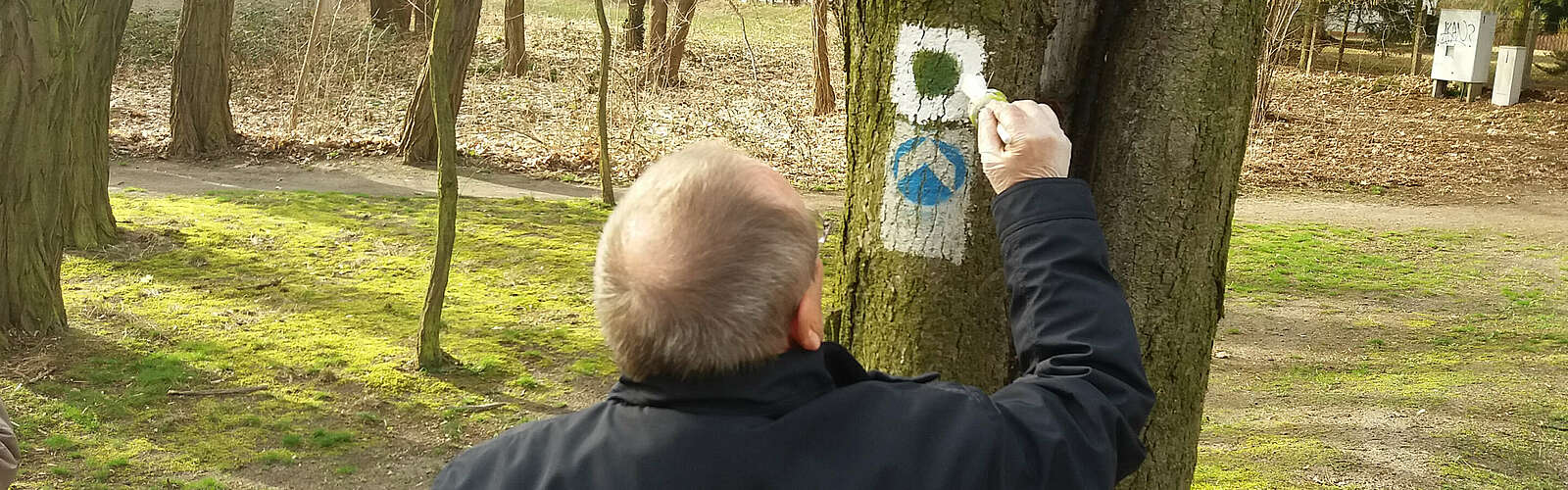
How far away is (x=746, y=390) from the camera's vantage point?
140 cm

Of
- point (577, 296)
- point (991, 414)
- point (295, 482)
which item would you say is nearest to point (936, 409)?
point (991, 414)

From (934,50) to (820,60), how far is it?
14.0 meters

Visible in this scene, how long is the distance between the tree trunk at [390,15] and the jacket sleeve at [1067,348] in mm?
17713

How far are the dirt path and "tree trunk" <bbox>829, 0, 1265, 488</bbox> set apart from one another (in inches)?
354

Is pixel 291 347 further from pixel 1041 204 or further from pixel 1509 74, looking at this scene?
pixel 1509 74

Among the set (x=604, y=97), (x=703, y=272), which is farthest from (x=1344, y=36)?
(x=703, y=272)

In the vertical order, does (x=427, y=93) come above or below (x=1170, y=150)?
below

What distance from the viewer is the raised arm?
4.81ft

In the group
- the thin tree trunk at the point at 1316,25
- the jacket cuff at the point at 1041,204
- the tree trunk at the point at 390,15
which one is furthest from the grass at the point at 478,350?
the thin tree trunk at the point at 1316,25

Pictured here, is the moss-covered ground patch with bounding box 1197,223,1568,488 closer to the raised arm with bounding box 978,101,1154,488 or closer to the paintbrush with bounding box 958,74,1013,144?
the paintbrush with bounding box 958,74,1013,144

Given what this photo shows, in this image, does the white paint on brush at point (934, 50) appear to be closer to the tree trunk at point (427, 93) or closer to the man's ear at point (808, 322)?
the man's ear at point (808, 322)

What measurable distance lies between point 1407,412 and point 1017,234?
4.30m

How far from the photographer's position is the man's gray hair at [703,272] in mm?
1371

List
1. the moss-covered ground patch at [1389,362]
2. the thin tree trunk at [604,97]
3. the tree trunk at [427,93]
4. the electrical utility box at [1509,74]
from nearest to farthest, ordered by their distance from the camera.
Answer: the moss-covered ground patch at [1389,362], the thin tree trunk at [604,97], the tree trunk at [427,93], the electrical utility box at [1509,74]
